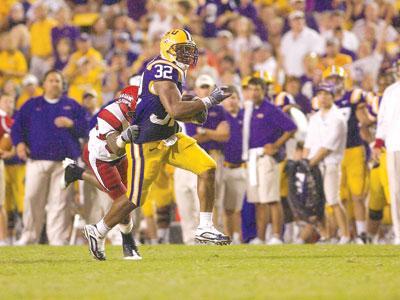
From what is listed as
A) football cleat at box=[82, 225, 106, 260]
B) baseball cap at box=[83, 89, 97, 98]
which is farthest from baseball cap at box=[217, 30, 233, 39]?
football cleat at box=[82, 225, 106, 260]

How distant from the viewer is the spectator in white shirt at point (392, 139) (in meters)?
13.8

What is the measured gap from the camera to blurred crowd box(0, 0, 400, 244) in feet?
53.1

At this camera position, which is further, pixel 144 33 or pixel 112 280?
pixel 144 33

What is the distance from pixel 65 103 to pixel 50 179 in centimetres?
101

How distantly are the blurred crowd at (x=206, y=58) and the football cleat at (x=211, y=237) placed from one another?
466 cm

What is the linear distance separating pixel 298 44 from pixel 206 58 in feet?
5.21

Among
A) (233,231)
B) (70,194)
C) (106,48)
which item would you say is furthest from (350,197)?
(106,48)

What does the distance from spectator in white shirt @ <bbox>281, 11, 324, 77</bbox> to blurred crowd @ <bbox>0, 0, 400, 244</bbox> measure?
2 cm

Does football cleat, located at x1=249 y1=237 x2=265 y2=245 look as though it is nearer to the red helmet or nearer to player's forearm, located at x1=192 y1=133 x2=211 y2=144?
player's forearm, located at x1=192 y1=133 x2=211 y2=144

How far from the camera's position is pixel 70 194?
1605 centimetres

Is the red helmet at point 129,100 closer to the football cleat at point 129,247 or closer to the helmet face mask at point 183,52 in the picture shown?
the helmet face mask at point 183,52

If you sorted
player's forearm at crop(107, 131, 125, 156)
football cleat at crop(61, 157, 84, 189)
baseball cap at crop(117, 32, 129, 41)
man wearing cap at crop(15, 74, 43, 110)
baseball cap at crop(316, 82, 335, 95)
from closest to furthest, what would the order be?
player's forearm at crop(107, 131, 125, 156) → football cleat at crop(61, 157, 84, 189) → baseball cap at crop(316, 82, 335, 95) → man wearing cap at crop(15, 74, 43, 110) → baseball cap at crop(117, 32, 129, 41)

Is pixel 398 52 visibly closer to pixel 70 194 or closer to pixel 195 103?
pixel 70 194

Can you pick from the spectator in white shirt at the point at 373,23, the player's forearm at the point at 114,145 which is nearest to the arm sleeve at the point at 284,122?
the player's forearm at the point at 114,145
